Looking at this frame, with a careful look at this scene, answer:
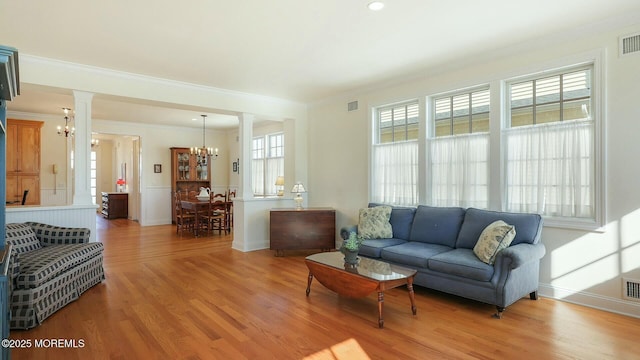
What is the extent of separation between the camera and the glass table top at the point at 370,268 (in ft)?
10.4

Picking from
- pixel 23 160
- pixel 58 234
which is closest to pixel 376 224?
pixel 58 234

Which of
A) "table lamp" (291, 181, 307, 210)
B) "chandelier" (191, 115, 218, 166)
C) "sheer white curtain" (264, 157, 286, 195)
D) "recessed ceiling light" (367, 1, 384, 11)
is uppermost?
"recessed ceiling light" (367, 1, 384, 11)

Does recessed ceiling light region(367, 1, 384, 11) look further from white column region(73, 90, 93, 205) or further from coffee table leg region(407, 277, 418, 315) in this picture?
white column region(73, 90, 93, 205)

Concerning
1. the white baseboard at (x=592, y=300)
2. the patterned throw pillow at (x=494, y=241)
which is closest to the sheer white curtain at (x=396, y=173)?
the patterned throw pillow at (x=494, y=241)

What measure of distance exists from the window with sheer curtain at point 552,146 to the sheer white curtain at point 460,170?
0.92 feet

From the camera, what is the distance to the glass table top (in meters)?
3.17

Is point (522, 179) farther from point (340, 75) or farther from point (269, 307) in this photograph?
point (269, 307)

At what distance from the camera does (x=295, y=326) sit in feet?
9.90

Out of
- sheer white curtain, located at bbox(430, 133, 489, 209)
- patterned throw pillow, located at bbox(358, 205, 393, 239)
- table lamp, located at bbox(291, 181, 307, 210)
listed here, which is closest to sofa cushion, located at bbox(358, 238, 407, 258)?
patterned throw pillow, located at bbox(358, 205, 393, 239)

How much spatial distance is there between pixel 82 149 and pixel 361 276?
12.7 ft

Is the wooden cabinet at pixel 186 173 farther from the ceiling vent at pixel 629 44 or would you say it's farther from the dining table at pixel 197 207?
the ceiling vent at pixel 629 44

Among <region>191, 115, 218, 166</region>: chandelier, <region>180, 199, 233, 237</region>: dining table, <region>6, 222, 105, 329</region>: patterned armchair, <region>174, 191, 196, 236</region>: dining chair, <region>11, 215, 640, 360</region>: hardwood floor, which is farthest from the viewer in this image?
<region>191, 115, 218, 166</region>: chandelier

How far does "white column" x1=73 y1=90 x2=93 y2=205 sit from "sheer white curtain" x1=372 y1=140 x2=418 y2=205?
4.02 meters

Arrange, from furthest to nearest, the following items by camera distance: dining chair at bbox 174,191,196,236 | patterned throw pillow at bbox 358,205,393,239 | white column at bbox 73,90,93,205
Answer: dining chair at bbox 174,191,196,236 < patterned throw pillow at bbox 358,205,393,239 < white column at bbox 73,90,93,205
